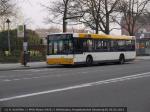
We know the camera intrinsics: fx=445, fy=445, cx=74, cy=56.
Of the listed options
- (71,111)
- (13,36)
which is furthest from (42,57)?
(71,111)

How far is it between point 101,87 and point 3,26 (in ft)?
189

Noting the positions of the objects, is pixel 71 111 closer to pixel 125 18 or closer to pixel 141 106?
pixel 141 106

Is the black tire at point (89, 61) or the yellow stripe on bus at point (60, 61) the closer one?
the yellow stripe on bus at point (60, 61)

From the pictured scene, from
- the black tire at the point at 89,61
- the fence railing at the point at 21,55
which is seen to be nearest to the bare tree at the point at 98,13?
the fence railing at the point at 21,55

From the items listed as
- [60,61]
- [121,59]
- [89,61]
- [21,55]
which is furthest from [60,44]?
[121,59]

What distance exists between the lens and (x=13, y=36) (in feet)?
196

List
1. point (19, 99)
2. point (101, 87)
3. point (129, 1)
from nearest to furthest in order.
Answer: point (19, 99) < point (101, 87) < point (129, 1)

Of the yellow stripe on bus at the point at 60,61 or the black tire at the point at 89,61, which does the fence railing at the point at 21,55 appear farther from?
the black tire at the point at 89,61

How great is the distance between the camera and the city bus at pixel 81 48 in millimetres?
33031

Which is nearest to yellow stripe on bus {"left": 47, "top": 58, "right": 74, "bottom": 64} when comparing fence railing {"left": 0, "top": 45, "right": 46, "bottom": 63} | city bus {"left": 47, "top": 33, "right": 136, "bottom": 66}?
city bus {"left": 47, "top": 33, "right": 136, "bottom": 66}

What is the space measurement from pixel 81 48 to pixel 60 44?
5.36 ft

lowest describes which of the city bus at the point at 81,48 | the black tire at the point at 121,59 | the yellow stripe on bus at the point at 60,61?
the black tire at the point at 121,59

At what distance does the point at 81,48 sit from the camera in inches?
1330

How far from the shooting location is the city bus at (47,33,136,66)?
33031mm
